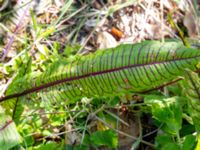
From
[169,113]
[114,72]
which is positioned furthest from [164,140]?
[114,72]

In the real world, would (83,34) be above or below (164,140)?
above

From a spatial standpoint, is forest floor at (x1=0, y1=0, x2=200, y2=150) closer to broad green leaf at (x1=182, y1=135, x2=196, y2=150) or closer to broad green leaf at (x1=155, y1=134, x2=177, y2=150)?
broad green leaf at (x1=155, y1=134, x2=177, y2=150)

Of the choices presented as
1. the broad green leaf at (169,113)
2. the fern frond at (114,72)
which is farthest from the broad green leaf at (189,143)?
the fern frond at (114,72)

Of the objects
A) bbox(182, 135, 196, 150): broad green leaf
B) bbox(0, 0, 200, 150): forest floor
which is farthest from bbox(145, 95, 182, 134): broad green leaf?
bbox(0, 0, 200, 150): forest floor

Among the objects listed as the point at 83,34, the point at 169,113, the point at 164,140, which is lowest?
the point at 164,140

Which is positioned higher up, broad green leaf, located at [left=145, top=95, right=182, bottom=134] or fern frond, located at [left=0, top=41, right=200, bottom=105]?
fern frond, located at [left=0, top=41, right=200, bottom=105]

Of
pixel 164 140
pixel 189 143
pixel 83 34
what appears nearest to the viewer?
pixel 189 143

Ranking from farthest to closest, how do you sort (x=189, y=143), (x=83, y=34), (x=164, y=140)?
(x=83, y=34)
(x=164, y=140)
(x=189, y=143)

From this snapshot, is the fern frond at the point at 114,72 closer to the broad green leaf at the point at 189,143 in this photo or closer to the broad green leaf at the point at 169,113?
the broad green leaf at the point at 169,113

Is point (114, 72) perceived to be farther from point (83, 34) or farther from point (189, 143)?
Answer: point (83, 34)

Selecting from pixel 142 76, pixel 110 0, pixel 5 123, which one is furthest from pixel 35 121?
pixel 110 0
